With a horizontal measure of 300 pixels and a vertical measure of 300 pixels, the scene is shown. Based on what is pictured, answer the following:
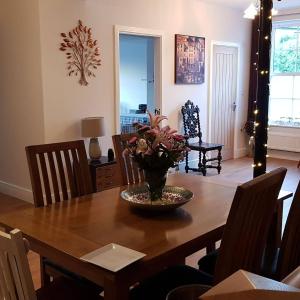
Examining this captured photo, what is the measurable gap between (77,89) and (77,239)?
317cm

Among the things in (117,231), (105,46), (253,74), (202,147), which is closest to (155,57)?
(105,46)

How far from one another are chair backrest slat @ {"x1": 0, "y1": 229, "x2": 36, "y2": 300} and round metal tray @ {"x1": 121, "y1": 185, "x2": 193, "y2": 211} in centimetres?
85

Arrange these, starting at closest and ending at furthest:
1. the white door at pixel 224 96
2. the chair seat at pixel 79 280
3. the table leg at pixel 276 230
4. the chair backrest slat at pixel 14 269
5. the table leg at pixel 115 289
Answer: the chair backrest slat at pixel 14 269 → the table leg at pixel 115 289 → the chair seat at pixel 79 280 → the table leg at pixel 276 230 → the white door at pixel 224 96

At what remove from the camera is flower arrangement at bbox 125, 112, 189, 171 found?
2.03 meters

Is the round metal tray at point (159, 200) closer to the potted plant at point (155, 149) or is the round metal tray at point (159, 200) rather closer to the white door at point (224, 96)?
the potted plant at point (155, 149)

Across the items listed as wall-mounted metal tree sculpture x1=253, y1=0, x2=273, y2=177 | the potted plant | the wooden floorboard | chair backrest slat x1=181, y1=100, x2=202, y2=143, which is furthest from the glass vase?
chair backrest slat x1=181, y1=100, x2=202, y2=143

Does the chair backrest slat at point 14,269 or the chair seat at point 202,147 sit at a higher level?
the chair backrest slat at point 14,269

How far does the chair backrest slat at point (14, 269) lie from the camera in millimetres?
1147

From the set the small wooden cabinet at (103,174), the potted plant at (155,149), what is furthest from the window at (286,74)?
the potted plant at (155,149)

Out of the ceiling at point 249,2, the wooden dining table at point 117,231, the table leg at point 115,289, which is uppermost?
the ceiling at point 249,2

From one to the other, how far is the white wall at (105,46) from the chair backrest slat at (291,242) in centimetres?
317

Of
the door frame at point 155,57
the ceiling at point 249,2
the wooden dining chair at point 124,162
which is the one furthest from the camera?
the ceiling at point 249,2

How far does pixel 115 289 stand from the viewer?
4.76 ft

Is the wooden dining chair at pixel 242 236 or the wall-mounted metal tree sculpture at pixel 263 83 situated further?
the wall-mounted metal tree sculpture at pixel 263 83
